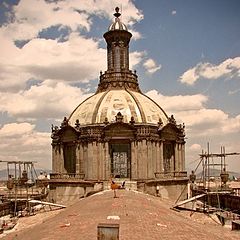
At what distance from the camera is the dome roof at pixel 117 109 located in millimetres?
42344

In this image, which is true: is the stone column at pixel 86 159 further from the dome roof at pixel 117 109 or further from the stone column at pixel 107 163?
the dome roof at pixel 117 109

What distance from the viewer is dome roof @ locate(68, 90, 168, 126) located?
4234 centimetres

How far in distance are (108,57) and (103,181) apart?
534 inches

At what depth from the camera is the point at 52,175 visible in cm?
4309

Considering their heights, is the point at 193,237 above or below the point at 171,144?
below

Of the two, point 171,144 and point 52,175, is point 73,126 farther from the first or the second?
point 171,144

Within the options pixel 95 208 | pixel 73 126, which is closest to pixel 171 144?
pixel 73 126

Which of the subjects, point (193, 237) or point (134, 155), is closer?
point (193, 237)

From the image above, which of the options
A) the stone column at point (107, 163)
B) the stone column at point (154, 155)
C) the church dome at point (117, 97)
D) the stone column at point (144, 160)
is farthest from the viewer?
the church dome at point (117, 97)

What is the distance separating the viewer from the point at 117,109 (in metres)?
42.5

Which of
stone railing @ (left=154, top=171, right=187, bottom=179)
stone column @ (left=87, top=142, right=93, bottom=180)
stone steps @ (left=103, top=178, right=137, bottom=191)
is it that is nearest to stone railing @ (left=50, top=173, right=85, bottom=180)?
stone column @ (left=87, top=142, right=93, bottom=180)

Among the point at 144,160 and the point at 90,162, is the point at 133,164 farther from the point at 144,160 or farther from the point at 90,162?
the point at 90,162

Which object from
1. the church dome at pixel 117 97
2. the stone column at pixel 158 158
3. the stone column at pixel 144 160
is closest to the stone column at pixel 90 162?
the church dome at pixel 117 97

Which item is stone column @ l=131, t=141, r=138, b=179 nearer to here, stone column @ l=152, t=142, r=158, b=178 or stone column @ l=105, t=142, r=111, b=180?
stone column @ l=152, t=142, r=158, b=178
